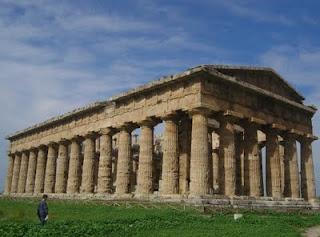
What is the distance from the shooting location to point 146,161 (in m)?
30.7

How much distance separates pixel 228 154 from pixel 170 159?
157 inches

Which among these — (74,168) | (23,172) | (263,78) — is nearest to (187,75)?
(263,78)

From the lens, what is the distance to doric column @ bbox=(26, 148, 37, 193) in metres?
48.8

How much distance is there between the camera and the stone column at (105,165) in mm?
34844

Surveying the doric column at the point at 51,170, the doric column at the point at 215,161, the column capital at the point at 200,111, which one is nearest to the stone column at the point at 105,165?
the doric column at the point at 215,161

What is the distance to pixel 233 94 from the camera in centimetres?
2967

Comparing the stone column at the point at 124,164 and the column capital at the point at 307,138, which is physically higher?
the column capital at the point at 307,138

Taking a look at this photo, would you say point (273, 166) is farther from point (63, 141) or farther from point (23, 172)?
point (23, 172)

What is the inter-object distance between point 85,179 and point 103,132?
16.0 ft

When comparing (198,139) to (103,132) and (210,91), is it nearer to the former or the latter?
(210,91)

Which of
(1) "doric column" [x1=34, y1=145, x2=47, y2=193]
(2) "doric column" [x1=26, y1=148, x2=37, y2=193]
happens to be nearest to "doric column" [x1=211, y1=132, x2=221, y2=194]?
(1) "doric column" [x1=34, y1=145, x2=47, y2=193]

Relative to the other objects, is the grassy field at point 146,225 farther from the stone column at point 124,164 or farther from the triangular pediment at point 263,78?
the triangular pediment at point 263,78

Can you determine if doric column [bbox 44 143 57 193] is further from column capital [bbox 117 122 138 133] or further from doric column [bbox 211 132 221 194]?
doric column [bbox 211 132 221 194]

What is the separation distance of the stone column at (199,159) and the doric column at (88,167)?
545 inches
